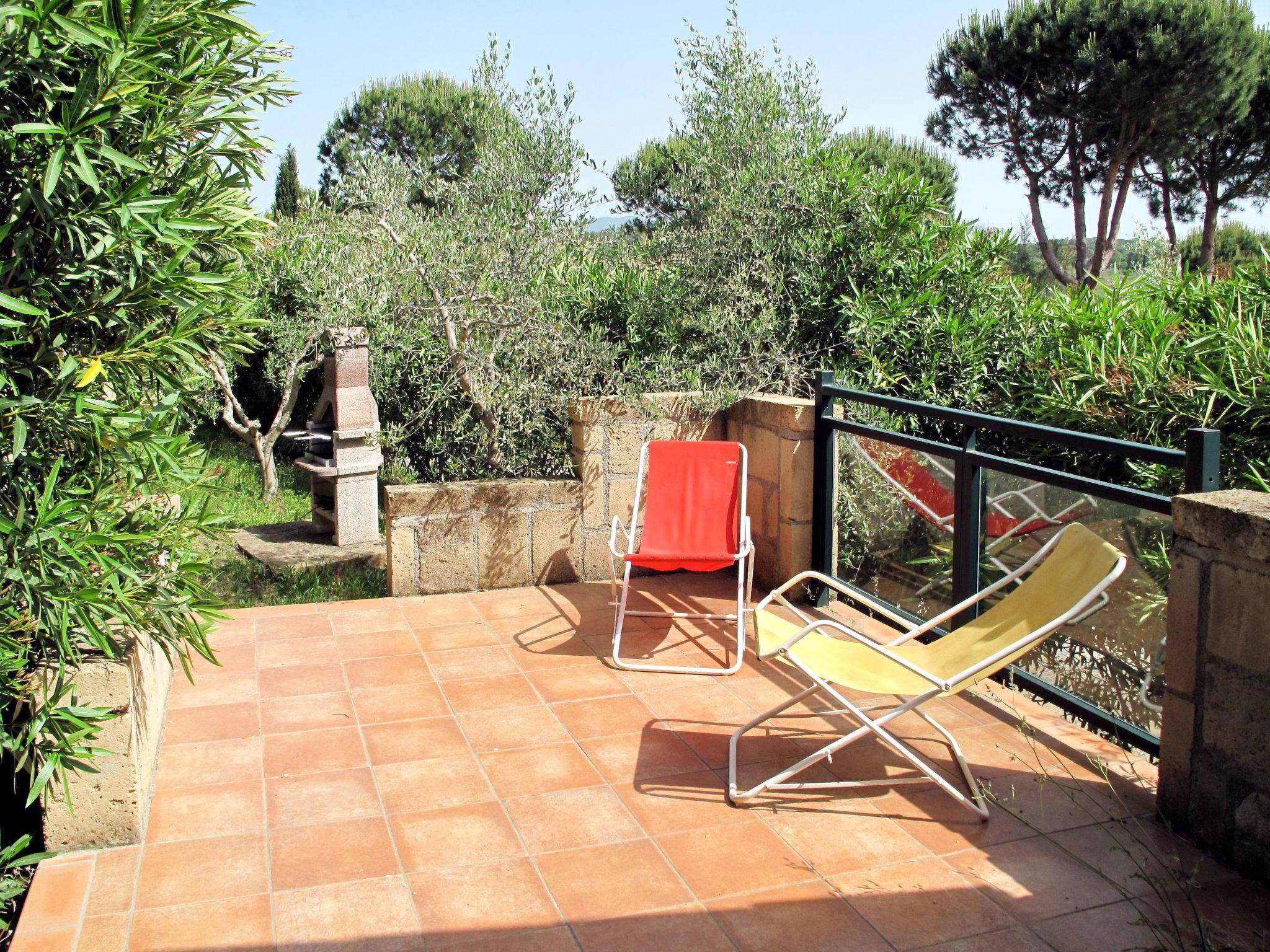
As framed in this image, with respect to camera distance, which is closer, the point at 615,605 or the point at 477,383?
the point at 615,605

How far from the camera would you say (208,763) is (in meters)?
3.81

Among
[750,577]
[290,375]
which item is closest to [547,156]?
[750,577]

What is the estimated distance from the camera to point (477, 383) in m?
6.02

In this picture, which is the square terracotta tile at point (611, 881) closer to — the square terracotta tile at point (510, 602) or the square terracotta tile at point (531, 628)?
the square terracotta tile at point (531, 628)

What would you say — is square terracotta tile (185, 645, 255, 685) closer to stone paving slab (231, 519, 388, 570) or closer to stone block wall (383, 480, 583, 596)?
stone block wall (383, 480, 583, 596)

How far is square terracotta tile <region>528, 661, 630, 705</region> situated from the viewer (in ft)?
14.8

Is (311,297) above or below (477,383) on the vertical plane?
above

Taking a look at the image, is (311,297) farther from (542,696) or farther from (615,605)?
(542,696)

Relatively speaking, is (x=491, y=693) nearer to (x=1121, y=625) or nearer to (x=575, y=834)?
(x=575, y=834)

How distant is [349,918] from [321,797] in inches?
30.3

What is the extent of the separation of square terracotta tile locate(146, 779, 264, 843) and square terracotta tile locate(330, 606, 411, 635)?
165cm

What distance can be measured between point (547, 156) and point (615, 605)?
2.68 m

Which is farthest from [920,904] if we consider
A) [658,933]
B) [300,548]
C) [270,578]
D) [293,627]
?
[300,548]

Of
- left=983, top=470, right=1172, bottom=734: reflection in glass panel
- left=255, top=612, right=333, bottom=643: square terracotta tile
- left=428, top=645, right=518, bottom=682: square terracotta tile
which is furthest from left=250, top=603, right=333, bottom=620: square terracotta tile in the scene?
left=983, top=470, right=1172, bottom=734: reflection in glass panel
